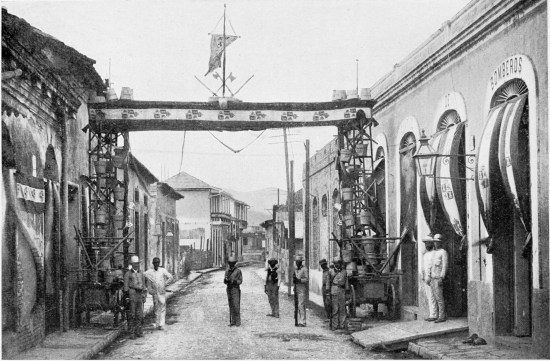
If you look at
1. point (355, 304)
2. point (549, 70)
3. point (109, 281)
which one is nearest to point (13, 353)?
point (109, 281)

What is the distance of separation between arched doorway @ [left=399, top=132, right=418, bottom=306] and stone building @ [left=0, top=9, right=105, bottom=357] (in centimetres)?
712

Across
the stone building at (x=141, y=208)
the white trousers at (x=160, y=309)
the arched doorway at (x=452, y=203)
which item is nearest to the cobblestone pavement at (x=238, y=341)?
the white trousers at (x=160, y=309)

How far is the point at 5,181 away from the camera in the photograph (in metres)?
9.39

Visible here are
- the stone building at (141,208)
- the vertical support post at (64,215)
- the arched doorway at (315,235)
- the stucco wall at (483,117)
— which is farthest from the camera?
the arched doorway at (315,235)

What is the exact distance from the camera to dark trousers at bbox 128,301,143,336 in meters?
12.9

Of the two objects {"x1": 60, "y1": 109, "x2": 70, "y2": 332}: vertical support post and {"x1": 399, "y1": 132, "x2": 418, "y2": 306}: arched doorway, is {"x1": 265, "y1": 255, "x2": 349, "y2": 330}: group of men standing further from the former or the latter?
{"x1": 60, "y1": 109, "x2": 70, "y2": 332}: vertical support post

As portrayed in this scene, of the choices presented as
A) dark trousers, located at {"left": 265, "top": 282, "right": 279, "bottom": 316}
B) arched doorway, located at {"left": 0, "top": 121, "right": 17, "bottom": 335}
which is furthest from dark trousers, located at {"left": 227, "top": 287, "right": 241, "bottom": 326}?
arched doorway, located at {"left": 0, "top": 121, "right": 17, "bottom": 335}

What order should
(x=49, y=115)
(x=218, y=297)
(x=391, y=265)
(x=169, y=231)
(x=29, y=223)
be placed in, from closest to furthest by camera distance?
1. (x=29, y=223)
2. (x=49, y=115)
3. (x=391, y=265)
4. (x=218, y=297)
5. (x=169, y=231)

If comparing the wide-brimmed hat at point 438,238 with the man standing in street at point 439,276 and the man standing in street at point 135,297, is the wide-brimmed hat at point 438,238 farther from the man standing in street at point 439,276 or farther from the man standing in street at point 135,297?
the man standing in street at point 135,297

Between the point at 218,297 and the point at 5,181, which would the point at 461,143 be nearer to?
the point at 5,181

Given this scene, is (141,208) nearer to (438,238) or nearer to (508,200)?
(438,238)

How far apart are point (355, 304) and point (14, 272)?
678 cm

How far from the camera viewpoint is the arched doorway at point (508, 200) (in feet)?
30.3

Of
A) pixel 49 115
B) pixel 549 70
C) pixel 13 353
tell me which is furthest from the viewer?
pixel 49 115
